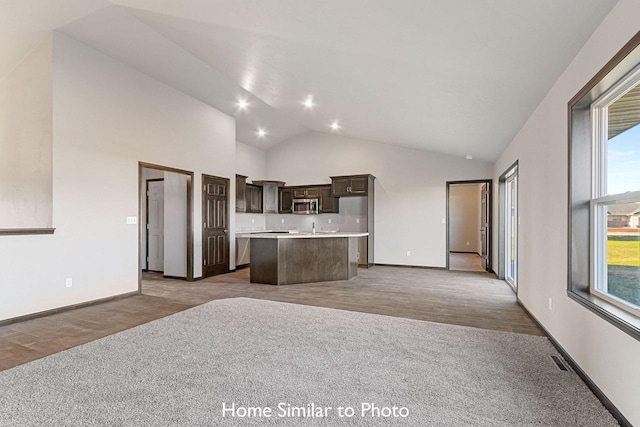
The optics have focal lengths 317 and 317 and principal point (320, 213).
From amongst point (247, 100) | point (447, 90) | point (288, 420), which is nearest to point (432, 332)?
point (288, 420)

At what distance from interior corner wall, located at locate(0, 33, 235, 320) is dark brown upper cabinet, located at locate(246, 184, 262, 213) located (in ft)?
8.88

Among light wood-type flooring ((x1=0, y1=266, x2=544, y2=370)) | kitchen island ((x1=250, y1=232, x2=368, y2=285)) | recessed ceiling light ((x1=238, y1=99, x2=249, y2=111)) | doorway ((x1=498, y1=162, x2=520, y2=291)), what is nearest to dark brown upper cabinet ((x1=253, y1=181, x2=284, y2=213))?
recessed ceiling light ((x1=238, y1=99, x2=249, y2=111))

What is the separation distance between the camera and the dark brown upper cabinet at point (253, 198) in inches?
329

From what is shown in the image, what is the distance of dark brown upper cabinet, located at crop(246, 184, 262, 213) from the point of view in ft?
27.4

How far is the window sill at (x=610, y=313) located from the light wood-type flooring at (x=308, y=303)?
1121 mm

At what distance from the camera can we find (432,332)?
3299 mm

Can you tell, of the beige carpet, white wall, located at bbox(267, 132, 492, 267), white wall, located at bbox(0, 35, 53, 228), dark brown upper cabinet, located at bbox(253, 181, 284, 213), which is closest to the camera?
the beige carpet

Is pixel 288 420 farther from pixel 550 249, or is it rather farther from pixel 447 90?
pixel 447 90

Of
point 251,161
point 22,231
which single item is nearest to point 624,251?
point 22,231

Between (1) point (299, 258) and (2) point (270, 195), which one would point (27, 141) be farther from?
(2) point (270, 195)

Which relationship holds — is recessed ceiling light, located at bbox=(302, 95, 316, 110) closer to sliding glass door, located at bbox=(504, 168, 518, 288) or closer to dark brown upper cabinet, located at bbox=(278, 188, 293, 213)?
dark brown upper cabinet, located at bbox=(278, 188, 293, 213)

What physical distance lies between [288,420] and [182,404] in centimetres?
70

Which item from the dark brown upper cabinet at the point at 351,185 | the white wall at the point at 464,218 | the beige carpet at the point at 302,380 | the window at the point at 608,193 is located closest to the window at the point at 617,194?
the window at the point at 608,193

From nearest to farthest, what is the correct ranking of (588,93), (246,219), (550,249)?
1. (588,93)
2. (550,249)
3. (246,219)
